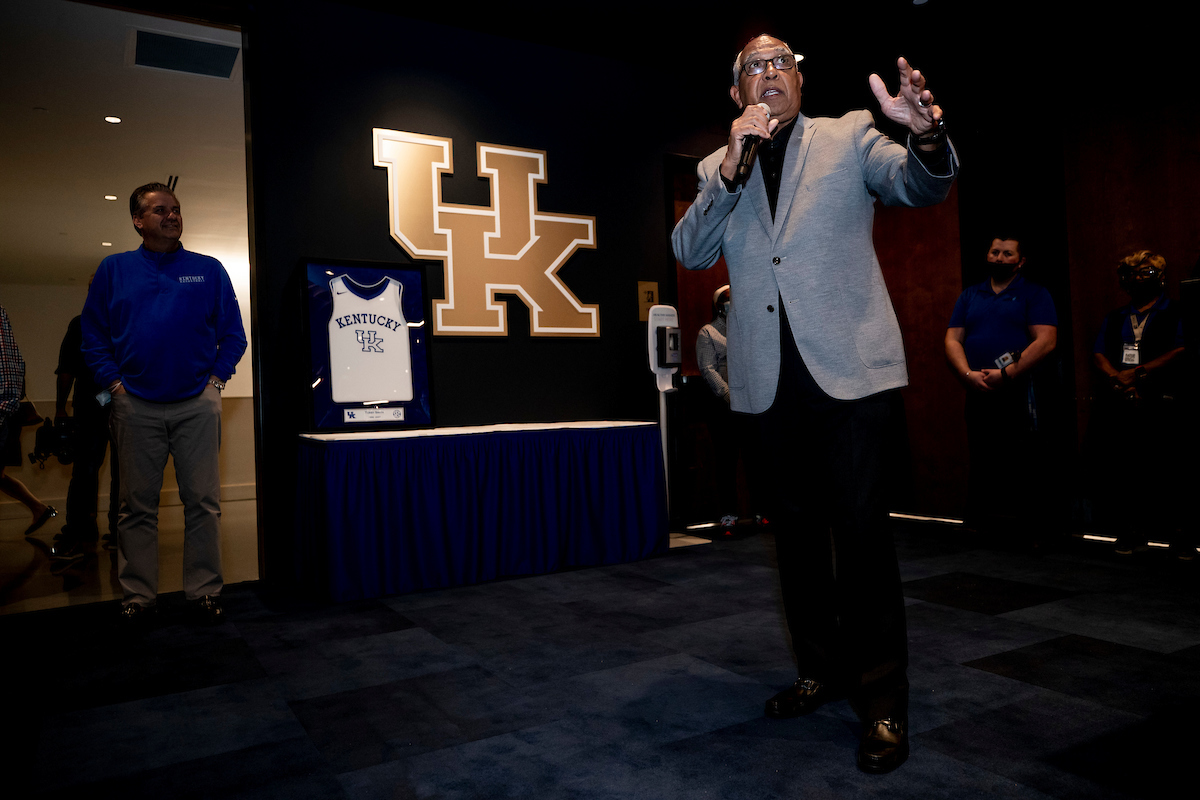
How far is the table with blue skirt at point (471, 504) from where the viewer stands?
3.23 metres

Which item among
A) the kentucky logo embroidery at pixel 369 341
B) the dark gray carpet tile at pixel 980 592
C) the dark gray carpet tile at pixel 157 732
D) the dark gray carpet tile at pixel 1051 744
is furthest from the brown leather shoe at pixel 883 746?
the kentucky logo embroidery at pixel 369 341

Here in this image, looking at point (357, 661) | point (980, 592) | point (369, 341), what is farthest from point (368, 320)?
point (980, 592)

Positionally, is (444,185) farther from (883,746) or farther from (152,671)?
(883,746)

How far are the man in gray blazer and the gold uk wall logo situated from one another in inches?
99.4

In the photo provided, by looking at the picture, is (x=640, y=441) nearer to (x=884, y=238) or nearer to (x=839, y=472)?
(x=839, y=472)

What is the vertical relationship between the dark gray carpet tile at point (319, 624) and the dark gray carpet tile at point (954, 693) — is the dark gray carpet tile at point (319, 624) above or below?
below

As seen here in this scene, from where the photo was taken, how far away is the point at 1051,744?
5.46ft

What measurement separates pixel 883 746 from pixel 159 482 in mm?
2789

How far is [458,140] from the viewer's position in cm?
417

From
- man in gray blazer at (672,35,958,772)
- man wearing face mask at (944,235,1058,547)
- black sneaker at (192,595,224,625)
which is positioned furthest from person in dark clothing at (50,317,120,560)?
man wearing face mask at (944,235,1058,547)

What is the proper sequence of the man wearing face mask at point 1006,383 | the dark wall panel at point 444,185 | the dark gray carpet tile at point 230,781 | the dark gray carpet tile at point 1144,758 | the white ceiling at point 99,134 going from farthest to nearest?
the white ceiling at point 99,134 < the man wearing face mask at point 1006,383 < the dark wall panel at point 444,185 < the dark gray carpet tile at point 230,781 < the dark gray carpet tile at point 1144,758

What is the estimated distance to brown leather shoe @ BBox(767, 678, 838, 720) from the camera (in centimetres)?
183

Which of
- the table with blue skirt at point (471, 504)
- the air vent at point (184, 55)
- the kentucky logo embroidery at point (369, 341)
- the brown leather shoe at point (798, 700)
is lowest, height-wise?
the brown leather shoe at point (798, 700)

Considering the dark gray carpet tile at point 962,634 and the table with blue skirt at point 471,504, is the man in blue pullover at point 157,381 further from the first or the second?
the dark gray carpet tile at point 962,634
